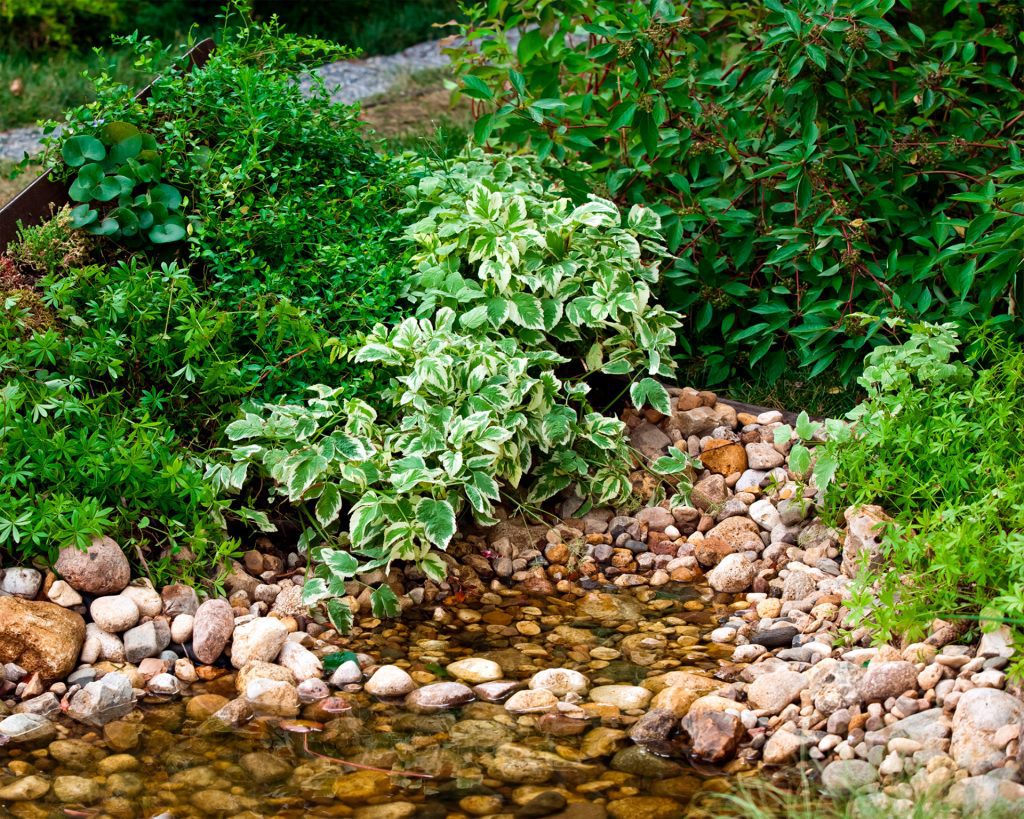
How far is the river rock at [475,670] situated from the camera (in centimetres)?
272

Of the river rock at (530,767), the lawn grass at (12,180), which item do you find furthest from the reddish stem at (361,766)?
the lawn grass at (12,180)

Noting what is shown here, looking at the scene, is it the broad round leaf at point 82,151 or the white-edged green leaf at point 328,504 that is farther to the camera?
the broad round leaf at point 82,151

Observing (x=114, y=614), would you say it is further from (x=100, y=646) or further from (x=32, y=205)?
(x=32, y=205)

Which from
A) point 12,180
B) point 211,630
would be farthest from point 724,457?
point 12,180

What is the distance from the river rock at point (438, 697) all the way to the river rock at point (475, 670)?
0.22ft

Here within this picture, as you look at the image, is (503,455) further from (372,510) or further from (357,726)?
(357,726)

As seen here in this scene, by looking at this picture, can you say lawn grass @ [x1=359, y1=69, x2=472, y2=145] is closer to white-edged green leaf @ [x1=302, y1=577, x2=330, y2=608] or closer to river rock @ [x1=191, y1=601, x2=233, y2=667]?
white-edged green leaf @ [x1=302, y1=577, x2=330, y2=608]

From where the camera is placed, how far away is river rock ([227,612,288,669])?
2.76 m

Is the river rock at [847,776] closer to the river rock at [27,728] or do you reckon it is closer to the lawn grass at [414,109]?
the river rock at [27,728]

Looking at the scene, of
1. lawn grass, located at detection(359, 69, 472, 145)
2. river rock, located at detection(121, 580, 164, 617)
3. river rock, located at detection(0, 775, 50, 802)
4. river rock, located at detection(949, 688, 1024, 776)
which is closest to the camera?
river rock, located at detection(949, 688, 1024, 776)

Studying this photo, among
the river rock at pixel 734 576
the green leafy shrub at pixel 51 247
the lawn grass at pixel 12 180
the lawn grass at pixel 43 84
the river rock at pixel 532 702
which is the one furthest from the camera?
the lawn grass at pixel 43 84

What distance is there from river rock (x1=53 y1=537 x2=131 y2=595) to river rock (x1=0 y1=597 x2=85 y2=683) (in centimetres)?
14

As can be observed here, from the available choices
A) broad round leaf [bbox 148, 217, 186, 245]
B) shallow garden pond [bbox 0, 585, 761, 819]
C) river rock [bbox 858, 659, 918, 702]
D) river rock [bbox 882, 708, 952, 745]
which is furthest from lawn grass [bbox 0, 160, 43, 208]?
river rock [bbox 882, 708, 952, 745]

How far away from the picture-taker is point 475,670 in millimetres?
2744
